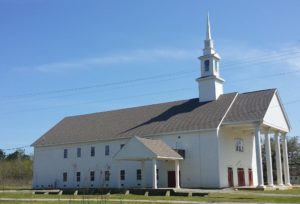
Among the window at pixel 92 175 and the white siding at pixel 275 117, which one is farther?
the window at pixel 92 175

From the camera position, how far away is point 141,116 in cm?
5500

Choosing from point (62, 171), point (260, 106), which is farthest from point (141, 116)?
point (260, 106)

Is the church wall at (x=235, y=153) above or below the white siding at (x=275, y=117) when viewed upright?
below

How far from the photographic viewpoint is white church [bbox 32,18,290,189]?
144ft

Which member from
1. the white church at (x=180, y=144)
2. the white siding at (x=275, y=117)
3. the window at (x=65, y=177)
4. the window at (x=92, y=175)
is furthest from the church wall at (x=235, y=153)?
the window at (x=65, y=177)

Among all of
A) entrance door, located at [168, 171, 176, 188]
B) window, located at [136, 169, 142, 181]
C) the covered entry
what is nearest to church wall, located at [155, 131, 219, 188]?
entrance door, located at [168, 171, 176, 188]

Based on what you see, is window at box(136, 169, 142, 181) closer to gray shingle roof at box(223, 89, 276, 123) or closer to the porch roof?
the porch roof

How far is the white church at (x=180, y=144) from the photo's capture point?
4375 centimetres

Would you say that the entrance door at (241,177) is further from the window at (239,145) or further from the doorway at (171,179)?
the doorway at (171,179)

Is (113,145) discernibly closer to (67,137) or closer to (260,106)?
(67,137)

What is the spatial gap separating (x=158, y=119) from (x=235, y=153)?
31.8ft

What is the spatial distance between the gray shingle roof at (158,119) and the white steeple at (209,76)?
38.7 inches

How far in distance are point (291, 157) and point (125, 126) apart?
34924mm

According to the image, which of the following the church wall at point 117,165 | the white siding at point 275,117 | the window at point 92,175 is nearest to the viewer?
the church wall at point 117,165
